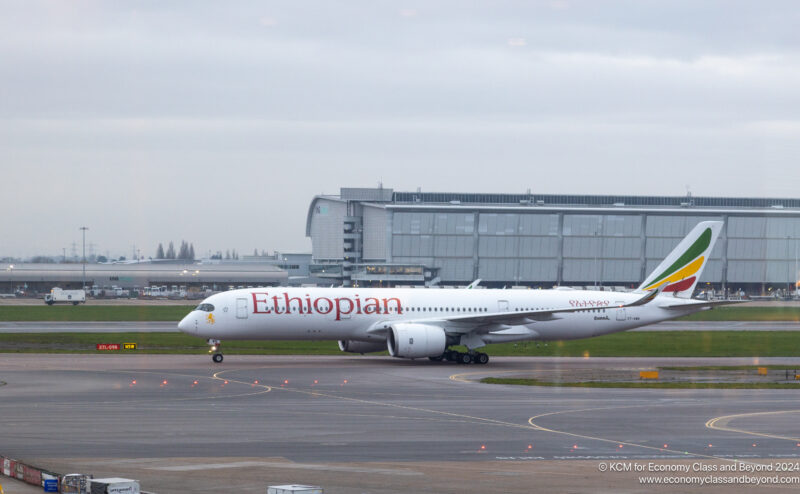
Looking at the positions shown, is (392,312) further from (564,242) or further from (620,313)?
(564,242)

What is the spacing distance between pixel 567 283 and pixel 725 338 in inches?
3757

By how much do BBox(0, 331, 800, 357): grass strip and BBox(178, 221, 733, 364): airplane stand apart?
176 inches

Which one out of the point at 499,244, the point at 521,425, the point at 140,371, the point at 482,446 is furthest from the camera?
the point at 499,244

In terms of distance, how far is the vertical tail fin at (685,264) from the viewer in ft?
212

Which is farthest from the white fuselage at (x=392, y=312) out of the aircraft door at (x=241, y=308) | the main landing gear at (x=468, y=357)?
the main landing gear at (x=468, y=357)

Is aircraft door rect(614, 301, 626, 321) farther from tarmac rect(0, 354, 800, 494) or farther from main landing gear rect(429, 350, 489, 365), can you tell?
tarmac rect(0, 354, 800, 494)

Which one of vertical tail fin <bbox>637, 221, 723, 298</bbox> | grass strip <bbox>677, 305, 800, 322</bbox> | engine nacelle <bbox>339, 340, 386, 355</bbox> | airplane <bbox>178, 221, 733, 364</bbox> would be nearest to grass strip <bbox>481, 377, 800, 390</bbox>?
airplane <bbox>178, 221, 733, 364</bbox>

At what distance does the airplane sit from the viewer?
56.3 metres

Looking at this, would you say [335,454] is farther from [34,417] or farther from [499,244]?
[499,244]

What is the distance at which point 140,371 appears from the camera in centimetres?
4991

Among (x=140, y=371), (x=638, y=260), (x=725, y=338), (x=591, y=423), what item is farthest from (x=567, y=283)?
(x=591, y=423)

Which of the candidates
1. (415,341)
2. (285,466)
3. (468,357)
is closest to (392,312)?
(415,341)

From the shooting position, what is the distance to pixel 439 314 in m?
60.1

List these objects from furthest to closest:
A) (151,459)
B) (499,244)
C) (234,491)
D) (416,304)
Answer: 1. (499,244)
2. (416,304)
3. (151,459)
4. (234,491)
